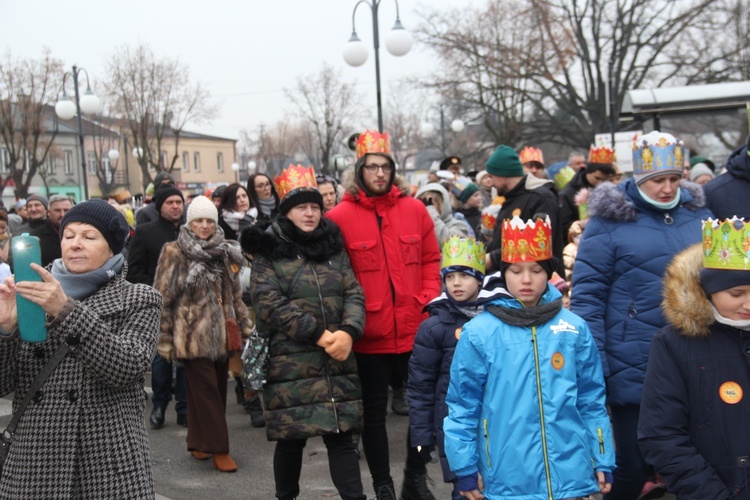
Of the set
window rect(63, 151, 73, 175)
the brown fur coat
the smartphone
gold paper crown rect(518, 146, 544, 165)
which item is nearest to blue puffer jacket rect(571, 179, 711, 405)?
the smartphone

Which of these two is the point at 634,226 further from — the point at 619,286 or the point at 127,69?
the point at 127,69

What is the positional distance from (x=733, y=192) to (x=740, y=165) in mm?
169

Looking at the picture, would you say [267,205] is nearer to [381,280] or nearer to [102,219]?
[381,280]

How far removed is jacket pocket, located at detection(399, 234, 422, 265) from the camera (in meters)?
5.32

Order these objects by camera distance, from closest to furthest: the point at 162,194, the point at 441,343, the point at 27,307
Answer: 1. the point at 27,307
2. the point at 441,343
3. the point at 162,194

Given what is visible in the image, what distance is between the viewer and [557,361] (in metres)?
3.70

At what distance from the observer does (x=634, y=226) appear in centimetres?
446

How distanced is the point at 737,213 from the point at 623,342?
1205 mm

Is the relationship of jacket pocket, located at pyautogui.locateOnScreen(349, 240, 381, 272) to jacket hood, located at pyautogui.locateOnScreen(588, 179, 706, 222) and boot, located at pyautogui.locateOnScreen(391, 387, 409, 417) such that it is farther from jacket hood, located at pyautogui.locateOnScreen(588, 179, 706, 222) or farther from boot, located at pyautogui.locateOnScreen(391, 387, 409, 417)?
boot, located at pyautogui.locateOnScreen(391, 387, 409, 417)

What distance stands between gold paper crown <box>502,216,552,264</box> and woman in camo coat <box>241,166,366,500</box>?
4.37 feet

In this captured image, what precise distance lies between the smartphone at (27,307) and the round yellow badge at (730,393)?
2567 millimetres

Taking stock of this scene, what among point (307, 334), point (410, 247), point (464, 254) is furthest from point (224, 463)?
point (464, 254)

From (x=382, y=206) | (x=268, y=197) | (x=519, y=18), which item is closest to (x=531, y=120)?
(x=519, y=18)

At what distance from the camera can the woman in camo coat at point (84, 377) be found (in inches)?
124
